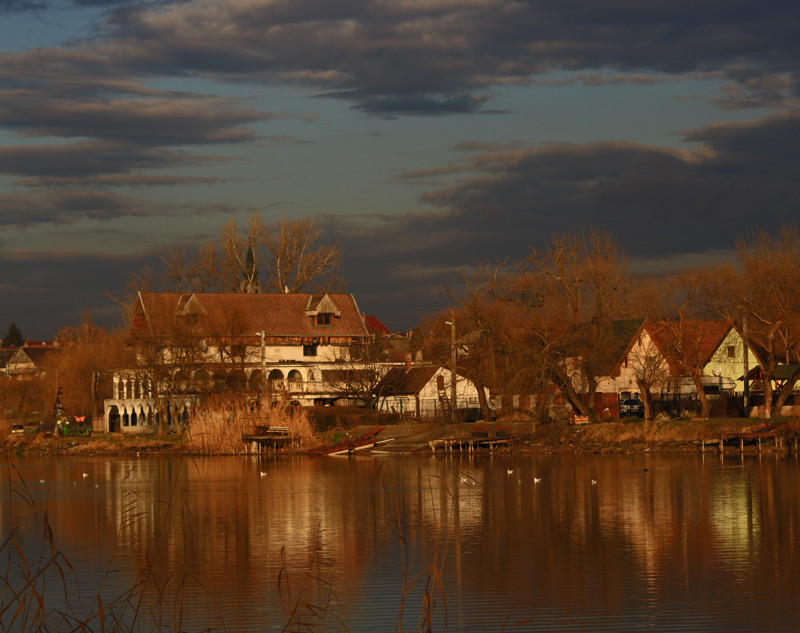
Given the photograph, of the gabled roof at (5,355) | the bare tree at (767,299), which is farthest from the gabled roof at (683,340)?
the gabled roof at (5,355)

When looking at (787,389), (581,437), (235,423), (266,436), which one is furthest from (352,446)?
(787,389)

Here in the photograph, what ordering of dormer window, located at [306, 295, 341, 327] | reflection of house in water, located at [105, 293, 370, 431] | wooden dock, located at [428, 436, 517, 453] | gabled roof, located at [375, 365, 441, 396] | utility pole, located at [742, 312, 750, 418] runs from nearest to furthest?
1. utility pole, located at [742, 312, 750, 418]
2. wooden dock, located at [428, 436, 517, 453]
3. reflection of house in water, located at [105, 293, 370, 431]
4. gabled roof, located at [375, 365, 441, 396]
5. dormer window, located at [306, 295, 341, 327]

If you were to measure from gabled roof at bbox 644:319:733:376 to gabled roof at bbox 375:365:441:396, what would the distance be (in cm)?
1522

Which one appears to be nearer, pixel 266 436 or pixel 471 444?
pixel 471 444

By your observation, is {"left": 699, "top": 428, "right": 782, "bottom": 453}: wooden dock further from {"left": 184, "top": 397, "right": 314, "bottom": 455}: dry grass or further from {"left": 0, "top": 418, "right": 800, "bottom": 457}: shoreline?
{"left": 184, "top": 397, "right": 314, "bottom": 455}: dry grass

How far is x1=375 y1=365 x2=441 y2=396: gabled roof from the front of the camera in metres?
79.2

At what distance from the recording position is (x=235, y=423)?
212 ft

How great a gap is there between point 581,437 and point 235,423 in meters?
19.2

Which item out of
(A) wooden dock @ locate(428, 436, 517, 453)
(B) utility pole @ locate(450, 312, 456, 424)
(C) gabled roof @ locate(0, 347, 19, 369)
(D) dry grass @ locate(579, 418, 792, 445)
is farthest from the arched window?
Answer: (C) gabled roof @ locate(0, 347, 19, 369)

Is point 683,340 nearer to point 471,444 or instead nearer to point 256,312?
point 471,444

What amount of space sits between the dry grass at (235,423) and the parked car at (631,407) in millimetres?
20179

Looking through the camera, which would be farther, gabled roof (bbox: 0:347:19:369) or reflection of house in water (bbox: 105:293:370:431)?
gabled roof (bbox: 0:347:19:369)

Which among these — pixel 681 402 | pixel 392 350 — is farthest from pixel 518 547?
pixel 392 350

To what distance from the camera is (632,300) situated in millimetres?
65500
